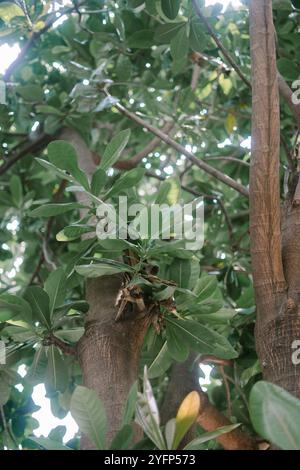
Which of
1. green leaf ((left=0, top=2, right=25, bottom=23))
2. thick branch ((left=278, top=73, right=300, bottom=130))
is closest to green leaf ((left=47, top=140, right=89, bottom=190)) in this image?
thick branch ((left=278, top=73, right=300, bottom=130))

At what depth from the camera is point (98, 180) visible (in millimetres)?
1310

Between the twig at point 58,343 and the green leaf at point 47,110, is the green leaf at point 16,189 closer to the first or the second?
the green leaf at point 47,110

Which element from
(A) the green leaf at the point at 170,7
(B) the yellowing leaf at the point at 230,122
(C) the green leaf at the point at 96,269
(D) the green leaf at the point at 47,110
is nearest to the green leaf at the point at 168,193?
(C) the green leaf at the point at 96,269

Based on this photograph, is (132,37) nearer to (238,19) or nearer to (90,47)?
(90,47)

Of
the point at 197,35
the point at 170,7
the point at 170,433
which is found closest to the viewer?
the point at 170,433

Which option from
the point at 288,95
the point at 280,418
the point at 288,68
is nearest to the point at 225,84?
the point at 288,68

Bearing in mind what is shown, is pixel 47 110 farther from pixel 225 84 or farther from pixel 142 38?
pixel 225 84

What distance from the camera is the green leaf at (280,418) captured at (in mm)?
704

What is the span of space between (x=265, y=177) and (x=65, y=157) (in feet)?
1.27

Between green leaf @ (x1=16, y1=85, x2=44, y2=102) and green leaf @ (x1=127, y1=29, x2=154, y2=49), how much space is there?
0.33 metres

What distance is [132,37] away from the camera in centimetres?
204

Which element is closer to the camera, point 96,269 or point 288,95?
point 96,269

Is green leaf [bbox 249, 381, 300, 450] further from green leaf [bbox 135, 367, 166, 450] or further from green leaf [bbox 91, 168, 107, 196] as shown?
green leaf [bbox 91, 168, 107, 196]
